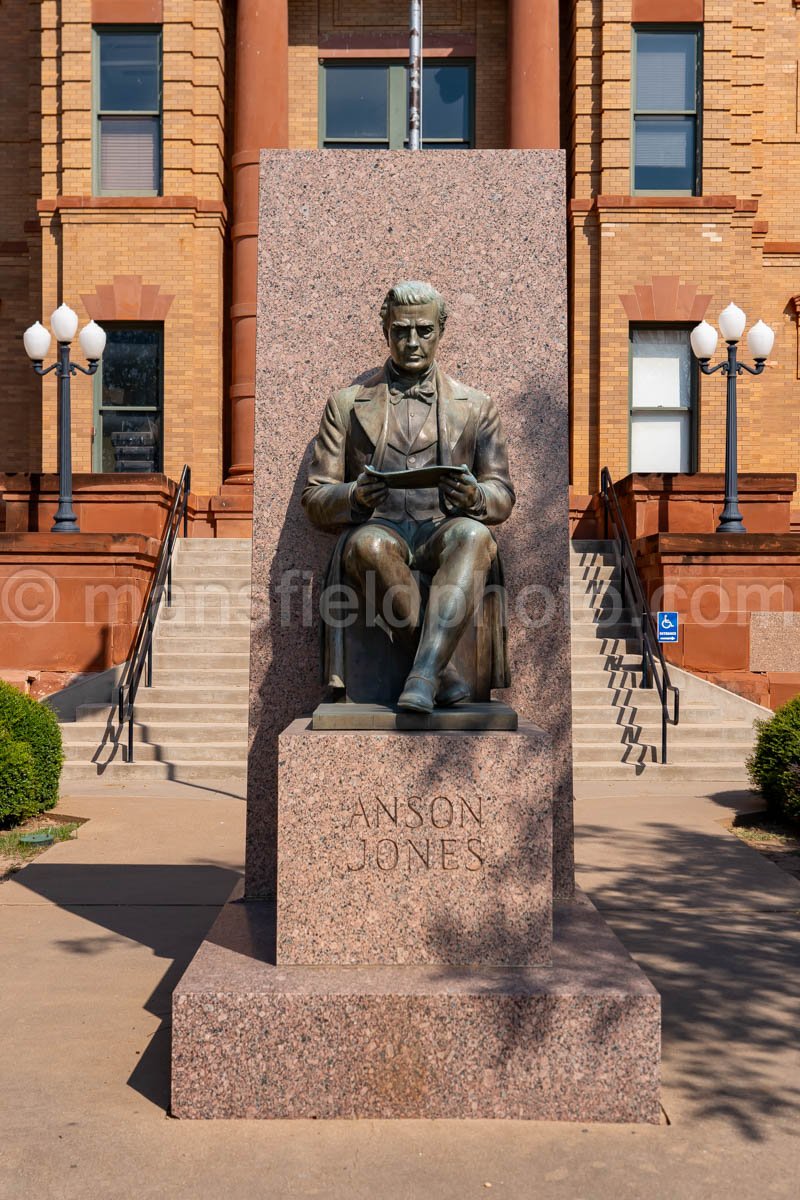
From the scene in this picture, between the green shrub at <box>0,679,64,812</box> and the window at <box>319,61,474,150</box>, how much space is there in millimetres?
14378

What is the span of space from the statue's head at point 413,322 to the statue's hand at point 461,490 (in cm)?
72

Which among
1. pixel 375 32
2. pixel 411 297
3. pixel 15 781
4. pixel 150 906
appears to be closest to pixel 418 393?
pixel 411 297

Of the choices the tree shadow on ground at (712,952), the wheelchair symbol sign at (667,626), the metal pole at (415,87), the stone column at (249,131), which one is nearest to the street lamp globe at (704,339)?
the wheelchair symbol sign at (667,626)

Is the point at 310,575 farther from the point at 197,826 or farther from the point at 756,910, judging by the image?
the point at 197,826

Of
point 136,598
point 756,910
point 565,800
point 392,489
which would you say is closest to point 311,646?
point 392,489

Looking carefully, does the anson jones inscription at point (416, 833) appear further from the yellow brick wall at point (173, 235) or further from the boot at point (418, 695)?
the yellow brick wall at point (173, 235)

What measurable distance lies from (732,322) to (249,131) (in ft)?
28.9

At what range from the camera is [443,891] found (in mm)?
4512

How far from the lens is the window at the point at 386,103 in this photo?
21203mm

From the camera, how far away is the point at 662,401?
65.4 feet

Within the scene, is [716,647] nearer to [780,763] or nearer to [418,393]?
[780,763]

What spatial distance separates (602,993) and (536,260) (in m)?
3.56

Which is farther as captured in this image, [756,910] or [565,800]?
[756,910]

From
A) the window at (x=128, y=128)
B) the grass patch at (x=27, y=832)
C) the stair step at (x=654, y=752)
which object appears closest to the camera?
the grass patch at (x=27, y=832)
